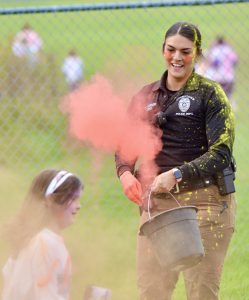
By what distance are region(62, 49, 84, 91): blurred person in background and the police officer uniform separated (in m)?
3.61

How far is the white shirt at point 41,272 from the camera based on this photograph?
3926 mm

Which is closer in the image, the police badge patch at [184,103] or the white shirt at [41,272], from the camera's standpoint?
the white shirt at [41,272]

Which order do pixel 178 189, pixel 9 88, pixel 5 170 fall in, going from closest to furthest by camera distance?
pixel 178 189, pixel 5 170, pixel 9 88

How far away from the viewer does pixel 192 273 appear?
5.05m

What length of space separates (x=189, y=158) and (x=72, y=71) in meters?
5.04

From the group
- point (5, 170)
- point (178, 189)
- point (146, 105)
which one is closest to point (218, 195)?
point (178, 189)

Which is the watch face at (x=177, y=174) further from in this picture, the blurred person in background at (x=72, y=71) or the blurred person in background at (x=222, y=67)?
the blurred person in background at (x=222, y=67)

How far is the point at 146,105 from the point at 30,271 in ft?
5.05

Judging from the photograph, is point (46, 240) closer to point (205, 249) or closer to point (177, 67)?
point (205, 249)

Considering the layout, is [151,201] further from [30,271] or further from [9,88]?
[9,88]

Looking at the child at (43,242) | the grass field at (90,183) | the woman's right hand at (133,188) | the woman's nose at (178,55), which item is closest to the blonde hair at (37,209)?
the child at (43,242)

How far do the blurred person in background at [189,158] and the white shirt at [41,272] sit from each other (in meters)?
1.03

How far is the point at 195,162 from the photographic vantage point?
191 inches

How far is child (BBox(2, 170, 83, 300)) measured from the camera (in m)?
3.94
